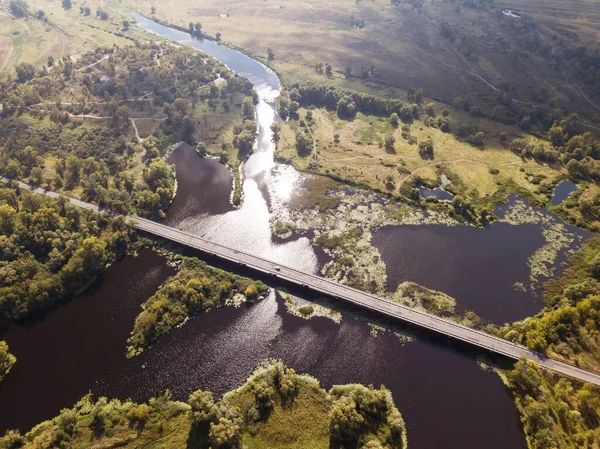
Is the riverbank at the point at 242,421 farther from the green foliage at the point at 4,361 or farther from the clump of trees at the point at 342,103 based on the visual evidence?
the clump of trees at the point at 342,103

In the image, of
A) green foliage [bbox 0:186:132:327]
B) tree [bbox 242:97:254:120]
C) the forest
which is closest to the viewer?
green foliage [bbox 0:186:132:327]

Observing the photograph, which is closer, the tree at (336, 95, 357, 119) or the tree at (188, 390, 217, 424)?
the tree at (188, 390, 217, 424)

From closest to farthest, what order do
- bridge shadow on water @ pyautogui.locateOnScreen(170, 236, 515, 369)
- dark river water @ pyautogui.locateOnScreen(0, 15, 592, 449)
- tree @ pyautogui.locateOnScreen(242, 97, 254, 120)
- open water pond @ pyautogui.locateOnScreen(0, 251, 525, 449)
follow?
open water pond @ pyautogui.locateOnScreen(0, 251, 525, 449), dark river water @ pyautogui.locateOnScreen(0, 15, 592, 449), bridge shadow on water @ pyautogui.locateOnScreen(170, 236, 515, 369), tree @ pyautogui.locateOnScreen(242, 97, 254, 120)

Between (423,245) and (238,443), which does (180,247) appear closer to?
(238,443)

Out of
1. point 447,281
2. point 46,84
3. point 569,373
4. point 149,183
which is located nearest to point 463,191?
point 447,281

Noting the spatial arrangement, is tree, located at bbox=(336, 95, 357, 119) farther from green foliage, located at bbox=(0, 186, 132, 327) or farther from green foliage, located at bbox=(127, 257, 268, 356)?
green foliage, located at bbox=(0, 186, 132, 327)

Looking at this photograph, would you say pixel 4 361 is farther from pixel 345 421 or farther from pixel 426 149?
pixel 426 149

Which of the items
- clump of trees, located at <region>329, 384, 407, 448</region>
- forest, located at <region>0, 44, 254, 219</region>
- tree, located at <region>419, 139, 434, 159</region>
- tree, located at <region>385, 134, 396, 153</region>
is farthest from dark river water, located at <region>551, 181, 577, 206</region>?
forest, located at <region>0, 44, 254, 219</region>
